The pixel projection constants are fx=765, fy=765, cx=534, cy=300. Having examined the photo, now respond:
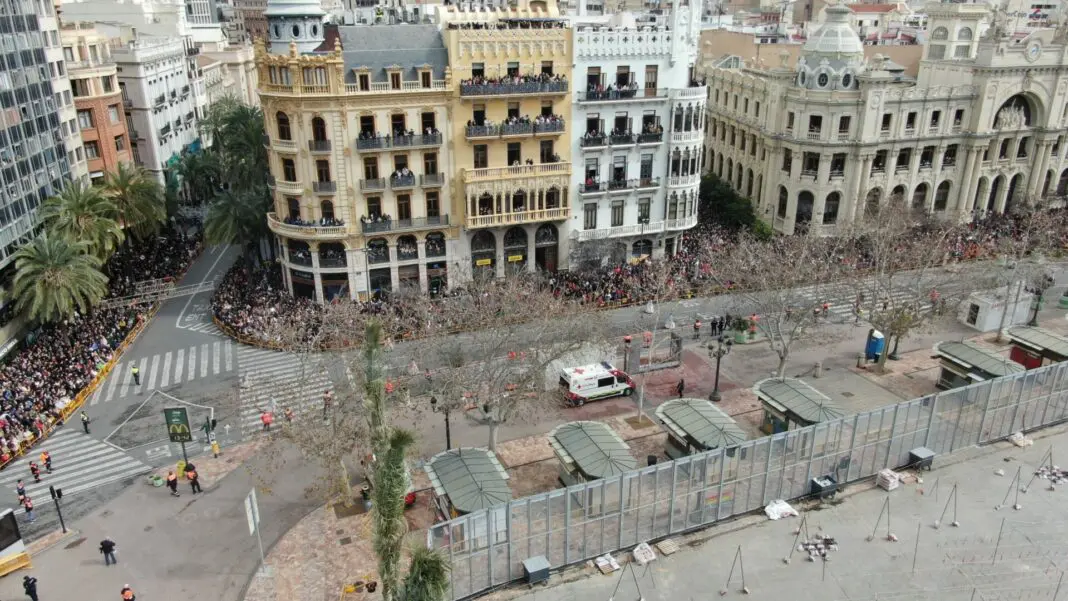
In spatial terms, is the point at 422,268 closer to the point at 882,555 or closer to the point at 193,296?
the point at 193,296

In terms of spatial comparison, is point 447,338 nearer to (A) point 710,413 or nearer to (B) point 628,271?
(A) point 710,413

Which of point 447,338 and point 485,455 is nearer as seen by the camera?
point 485,455

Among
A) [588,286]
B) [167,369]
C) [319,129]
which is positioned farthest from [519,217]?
[167,369]

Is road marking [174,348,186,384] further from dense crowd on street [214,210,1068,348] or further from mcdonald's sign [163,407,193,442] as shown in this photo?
mcdonald's sign [163,407,193,442]

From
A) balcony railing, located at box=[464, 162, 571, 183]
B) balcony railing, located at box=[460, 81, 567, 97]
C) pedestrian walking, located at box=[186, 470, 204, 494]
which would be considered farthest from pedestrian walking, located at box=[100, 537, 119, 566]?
balcony railing, located at box=[460, 81, 567, 97]

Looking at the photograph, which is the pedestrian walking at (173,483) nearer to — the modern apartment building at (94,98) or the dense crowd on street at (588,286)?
the dense crowd on street at (588,286)

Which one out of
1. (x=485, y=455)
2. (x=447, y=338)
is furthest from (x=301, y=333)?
(x=485, y=455)
